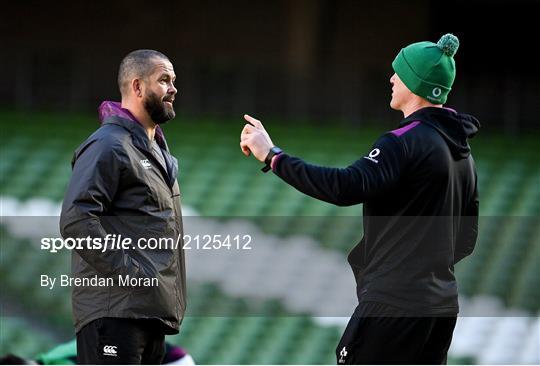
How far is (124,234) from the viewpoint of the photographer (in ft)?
11.6

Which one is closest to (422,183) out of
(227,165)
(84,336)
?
(84,336)

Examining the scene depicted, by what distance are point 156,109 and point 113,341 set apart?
0.80m

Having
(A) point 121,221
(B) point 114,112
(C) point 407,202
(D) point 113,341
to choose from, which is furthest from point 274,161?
(D) point 113,341

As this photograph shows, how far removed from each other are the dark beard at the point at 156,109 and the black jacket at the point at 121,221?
0.09m

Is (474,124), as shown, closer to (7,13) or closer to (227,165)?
(227,165)

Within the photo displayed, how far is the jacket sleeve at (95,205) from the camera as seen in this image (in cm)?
343

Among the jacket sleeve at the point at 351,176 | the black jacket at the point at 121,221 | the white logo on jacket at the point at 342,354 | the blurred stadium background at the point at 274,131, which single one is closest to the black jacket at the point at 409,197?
the jacket sleeve at the point at 351,176

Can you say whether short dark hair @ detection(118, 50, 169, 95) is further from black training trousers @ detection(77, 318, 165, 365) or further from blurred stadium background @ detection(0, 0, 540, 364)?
blurred stadium background @ detection(0, 0, 540, 364)

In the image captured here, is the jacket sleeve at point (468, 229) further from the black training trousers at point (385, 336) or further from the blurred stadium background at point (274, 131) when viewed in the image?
the blurred stadium background at point (274, 131)

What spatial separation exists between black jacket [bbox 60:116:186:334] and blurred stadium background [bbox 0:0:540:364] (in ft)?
14.4

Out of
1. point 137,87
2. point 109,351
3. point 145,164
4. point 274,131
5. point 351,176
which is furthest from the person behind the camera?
point 274,131

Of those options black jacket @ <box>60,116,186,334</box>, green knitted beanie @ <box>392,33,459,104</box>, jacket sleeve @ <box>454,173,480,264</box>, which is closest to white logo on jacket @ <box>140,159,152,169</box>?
black jacket @ <box>60,116,186,334</box>

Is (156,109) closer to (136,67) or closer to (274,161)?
(136,67)

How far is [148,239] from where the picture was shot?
3.57 meters
